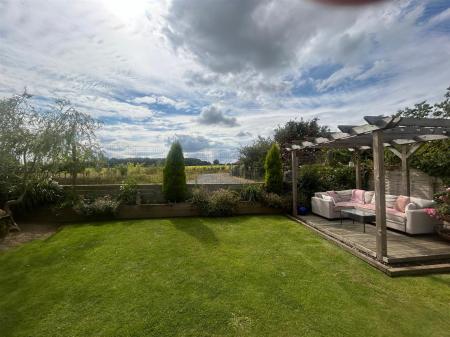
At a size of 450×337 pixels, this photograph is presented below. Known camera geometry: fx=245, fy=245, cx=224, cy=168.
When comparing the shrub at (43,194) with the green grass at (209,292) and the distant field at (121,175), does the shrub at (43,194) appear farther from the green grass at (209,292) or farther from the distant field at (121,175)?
the green grass at (209,292)

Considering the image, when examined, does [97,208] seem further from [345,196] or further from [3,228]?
[345,196]

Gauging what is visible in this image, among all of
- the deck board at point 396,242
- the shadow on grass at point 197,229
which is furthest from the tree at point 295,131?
the shadow on grass at point 197,229

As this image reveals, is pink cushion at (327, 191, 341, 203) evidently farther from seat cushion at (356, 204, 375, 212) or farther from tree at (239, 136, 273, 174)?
tree at (239, 136, 273, 174)

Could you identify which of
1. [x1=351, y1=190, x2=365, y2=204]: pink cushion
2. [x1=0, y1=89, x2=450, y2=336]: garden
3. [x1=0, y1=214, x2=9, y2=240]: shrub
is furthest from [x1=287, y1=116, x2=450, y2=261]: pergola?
[x1=0, y1=214, x2=9, y2=240]: shrub

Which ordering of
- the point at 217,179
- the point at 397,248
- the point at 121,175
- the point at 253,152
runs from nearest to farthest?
the point at 397,248 < the point at 121,175 < the point at 217,179 < the point at 253,152

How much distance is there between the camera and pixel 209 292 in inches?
131

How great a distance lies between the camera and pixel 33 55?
19.6 feet

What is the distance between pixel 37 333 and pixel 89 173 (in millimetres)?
7336

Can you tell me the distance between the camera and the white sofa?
5.61m

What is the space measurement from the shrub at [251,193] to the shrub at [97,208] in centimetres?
439

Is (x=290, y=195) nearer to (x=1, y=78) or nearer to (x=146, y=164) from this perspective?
(x=146, y=164)

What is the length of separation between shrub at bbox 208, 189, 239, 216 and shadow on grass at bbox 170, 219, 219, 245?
67 centimetres

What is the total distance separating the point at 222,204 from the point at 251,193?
4.29 feet

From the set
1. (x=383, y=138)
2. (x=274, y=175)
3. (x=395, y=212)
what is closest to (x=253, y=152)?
(x=274, y=175)
